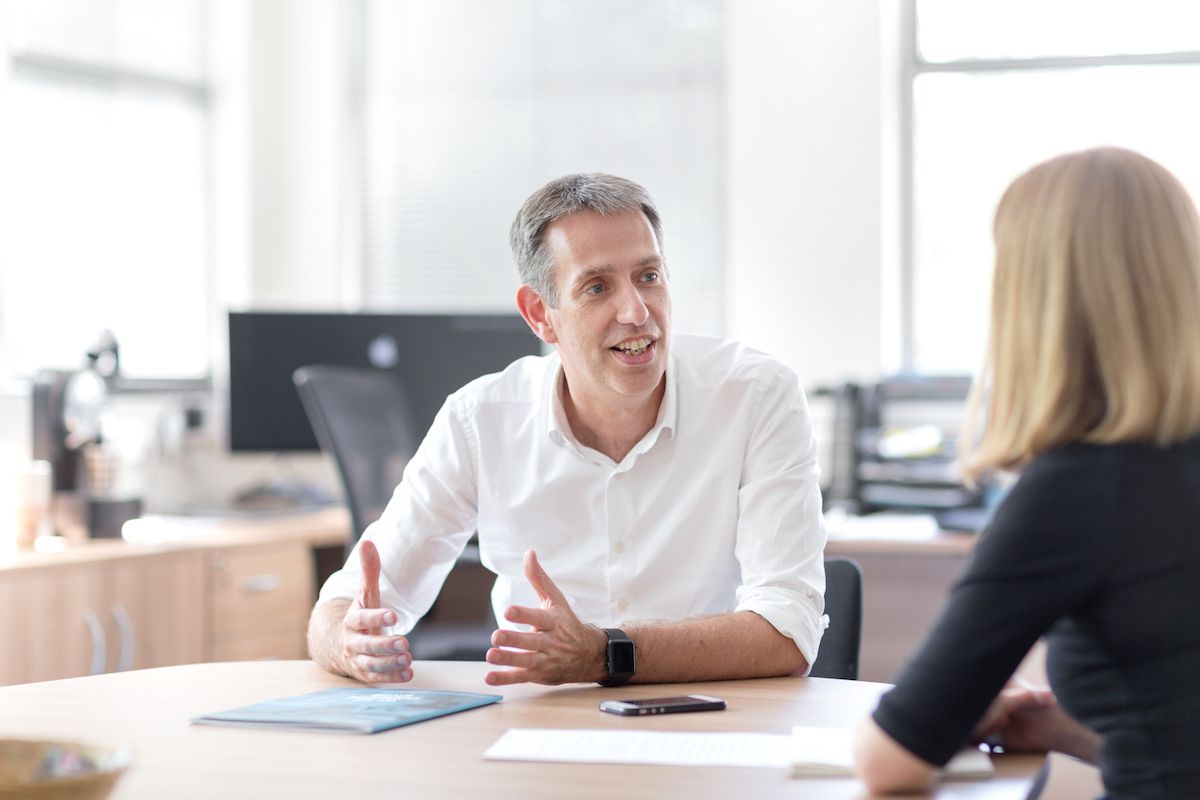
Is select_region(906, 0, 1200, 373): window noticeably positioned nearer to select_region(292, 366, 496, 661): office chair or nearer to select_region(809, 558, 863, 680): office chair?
select_region(292, 366, 496, 661): office chair

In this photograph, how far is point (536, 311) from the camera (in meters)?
2.23

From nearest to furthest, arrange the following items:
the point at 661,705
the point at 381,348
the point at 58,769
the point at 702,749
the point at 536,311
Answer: the point at 58,769
the point at 702,749
the point at 661,705
the point at 536,311
the point at 381,348

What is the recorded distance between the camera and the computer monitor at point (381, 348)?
3791 millimetres

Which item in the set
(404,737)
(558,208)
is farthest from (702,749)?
(558,208)

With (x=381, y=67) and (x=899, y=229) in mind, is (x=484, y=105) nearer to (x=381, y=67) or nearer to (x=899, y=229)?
(x=381, y=67)

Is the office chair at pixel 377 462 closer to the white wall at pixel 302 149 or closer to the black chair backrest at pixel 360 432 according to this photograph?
the black chair backrest at pixel 360 432

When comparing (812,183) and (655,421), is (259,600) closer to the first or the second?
(655,421)

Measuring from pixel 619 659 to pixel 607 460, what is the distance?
20.8 inches

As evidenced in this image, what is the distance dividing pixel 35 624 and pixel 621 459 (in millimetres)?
1549

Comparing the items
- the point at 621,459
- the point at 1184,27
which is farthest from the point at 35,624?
the point at 1184,27

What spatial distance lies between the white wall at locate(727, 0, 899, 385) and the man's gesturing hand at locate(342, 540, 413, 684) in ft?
8.89

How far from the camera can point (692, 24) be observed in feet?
14.8

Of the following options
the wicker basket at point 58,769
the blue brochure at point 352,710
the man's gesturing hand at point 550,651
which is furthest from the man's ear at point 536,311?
the wicker basket at point 58,769

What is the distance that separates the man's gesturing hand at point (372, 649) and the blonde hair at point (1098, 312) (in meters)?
0.80
